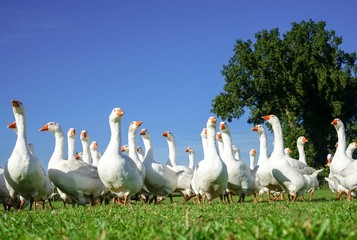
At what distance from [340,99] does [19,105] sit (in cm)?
4228

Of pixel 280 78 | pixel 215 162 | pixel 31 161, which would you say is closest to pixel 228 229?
pixel 31 161

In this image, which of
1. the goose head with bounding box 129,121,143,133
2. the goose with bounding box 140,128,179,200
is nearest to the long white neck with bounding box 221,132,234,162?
the goose with bounding box 140,128,179,200

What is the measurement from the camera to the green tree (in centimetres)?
5125

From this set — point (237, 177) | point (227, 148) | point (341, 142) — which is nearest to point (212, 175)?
point (237, 177)

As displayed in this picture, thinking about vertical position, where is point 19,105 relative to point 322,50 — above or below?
below

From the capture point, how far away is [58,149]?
56.5ft

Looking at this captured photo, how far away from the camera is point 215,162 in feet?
53.0

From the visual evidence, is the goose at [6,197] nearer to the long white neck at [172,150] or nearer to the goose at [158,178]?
the goose at [158,178]

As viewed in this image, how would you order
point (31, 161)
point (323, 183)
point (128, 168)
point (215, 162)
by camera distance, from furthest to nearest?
point (323, 183)
point (215, 162)
point (128, 168)
point (31, 161)

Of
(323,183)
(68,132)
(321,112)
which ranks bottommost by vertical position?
(323,183)

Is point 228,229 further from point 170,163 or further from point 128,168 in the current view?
point 170,163

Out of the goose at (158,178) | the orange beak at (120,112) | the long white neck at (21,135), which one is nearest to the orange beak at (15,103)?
the long white neck at (21,135)

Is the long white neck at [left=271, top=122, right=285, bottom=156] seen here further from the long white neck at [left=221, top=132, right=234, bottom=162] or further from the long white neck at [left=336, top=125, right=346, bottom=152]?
the long white neck at [left=336, top=125, right=346, bottom=152]

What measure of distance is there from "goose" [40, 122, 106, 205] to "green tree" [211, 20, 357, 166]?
3612 cm
